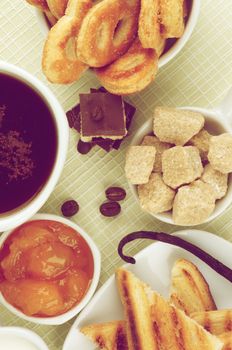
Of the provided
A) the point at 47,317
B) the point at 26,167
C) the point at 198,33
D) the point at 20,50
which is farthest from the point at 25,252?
the point at 198,33

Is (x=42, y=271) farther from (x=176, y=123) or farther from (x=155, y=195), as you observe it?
(x=176, y=123)

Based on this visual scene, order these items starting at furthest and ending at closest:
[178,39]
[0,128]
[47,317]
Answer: [47,317]
[178,39]
[0,128]

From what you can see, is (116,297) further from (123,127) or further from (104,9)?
(104,9)

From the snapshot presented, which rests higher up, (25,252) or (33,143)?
(33,143)

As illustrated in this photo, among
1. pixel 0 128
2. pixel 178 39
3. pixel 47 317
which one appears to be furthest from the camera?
pixel 47 317

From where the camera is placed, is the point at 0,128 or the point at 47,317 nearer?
the point at 0,128

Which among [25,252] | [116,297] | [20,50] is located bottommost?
[116,297]

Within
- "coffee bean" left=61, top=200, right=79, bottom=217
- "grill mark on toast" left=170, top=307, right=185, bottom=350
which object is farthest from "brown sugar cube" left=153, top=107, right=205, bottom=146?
"grill mark on toast" left=170, top=307, right=185, bottom=350
